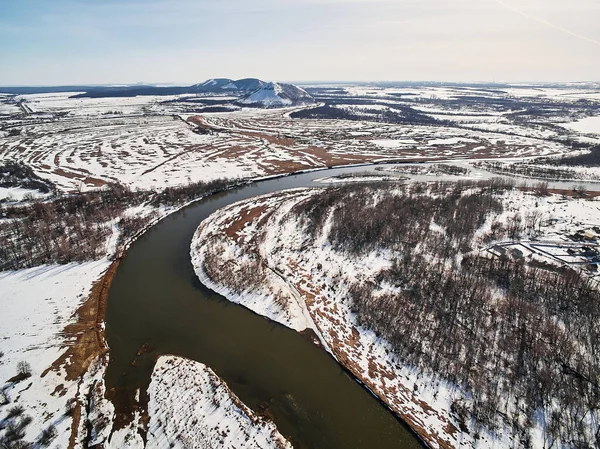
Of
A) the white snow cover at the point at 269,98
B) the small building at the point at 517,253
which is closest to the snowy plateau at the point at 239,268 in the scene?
the small building at the point at 517,253

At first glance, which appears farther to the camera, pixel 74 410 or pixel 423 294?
pixel 423 294

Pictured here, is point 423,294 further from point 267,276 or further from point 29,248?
point 29,248

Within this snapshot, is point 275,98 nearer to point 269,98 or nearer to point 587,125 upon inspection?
point 269,98

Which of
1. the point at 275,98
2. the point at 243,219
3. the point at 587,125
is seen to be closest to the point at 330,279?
the point at 243,219

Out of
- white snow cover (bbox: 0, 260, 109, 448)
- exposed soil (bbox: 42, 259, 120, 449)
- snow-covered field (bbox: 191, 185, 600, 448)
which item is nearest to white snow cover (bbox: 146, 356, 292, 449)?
exposed soil (bbox: 42, 259, 120, 449)

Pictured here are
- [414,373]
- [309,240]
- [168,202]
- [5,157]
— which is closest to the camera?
[414,373]

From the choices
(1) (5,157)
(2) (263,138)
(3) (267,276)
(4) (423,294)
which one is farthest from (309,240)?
(1) (5,157)
